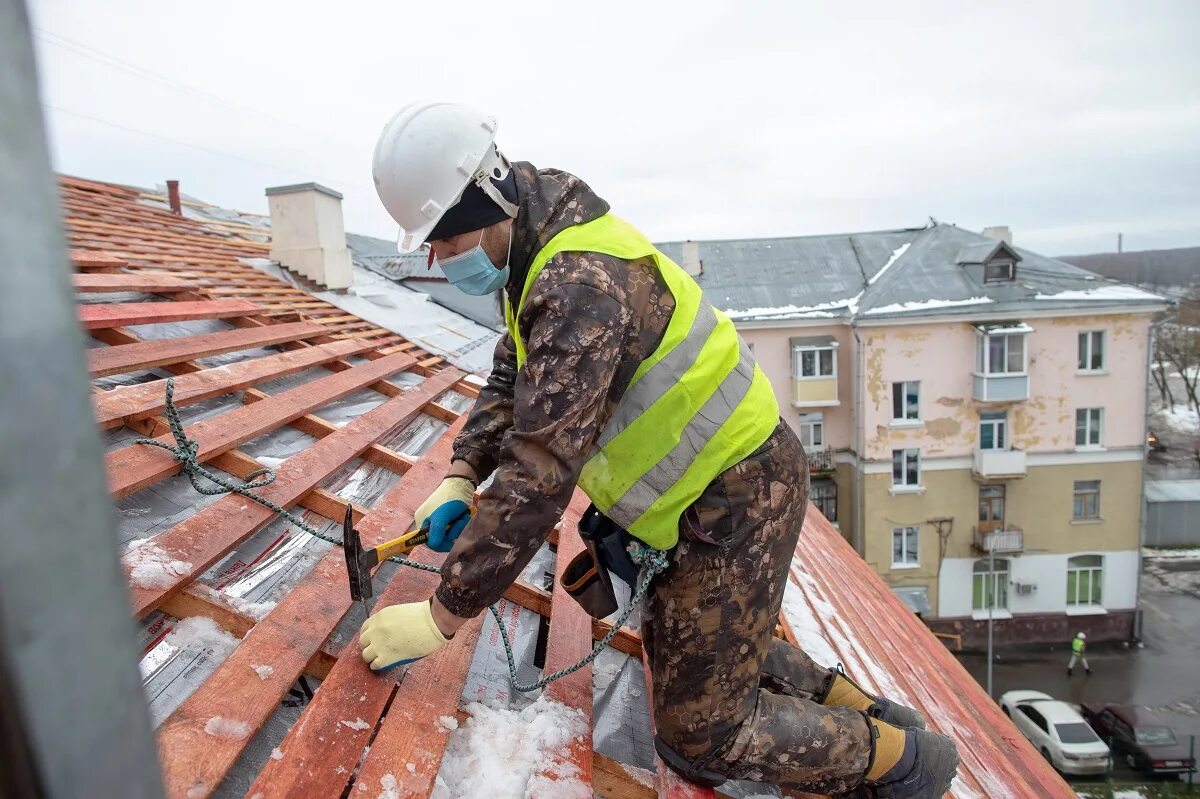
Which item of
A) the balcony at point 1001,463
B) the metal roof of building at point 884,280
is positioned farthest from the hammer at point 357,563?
the balcony at point 1001,463

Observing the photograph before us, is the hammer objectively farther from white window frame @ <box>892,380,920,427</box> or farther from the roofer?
white window frame @ <box>892,380,920,427</box>

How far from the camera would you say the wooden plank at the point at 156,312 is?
3.83m

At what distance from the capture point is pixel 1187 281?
6228 cm

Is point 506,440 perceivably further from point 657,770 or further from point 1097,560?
point 1097,560

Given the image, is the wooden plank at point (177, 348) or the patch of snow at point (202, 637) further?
the wooden plank at point (177, 348)

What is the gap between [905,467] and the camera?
58.9 feet

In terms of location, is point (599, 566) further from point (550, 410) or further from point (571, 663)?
point (550, 410)

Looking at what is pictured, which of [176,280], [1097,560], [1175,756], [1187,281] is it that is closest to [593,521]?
[176,280]

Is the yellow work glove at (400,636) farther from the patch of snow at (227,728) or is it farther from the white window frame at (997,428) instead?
the white window frame at (997,428)

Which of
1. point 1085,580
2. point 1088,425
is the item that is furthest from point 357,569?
point 1085,580

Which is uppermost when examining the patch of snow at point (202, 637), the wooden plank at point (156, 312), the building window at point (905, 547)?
the wooden plank at point (156, 312)

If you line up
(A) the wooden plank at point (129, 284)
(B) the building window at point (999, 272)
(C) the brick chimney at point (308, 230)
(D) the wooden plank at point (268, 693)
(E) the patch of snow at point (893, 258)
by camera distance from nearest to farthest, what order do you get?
(D) the wooden plank at point (268, 693) → (A) the wooden plank at point (129, 284) → (C) the brick chimney at point (308, 230) → (B) the building window at point (999, 272) → (E) the patch of snow at point (893, 258)

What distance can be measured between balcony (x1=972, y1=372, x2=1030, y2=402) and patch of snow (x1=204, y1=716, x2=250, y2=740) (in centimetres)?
1777

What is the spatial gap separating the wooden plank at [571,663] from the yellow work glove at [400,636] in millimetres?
457
